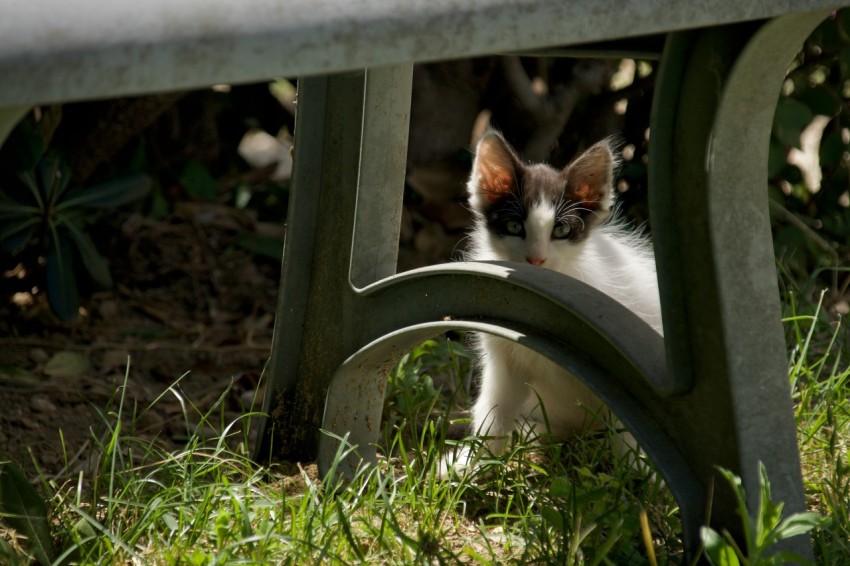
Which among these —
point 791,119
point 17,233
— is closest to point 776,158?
point 791,119

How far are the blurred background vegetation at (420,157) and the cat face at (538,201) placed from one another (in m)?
0.61

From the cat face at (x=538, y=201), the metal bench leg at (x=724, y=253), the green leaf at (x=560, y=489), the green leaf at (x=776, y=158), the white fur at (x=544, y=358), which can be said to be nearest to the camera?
the metal bench leg at (x=724, y=253)

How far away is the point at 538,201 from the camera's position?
271 cm

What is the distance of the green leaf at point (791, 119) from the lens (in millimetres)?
3570

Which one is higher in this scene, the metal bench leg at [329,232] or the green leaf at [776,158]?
the green leaf at [776,158]

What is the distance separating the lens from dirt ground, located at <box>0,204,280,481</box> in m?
2.76

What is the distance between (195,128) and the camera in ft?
14.0

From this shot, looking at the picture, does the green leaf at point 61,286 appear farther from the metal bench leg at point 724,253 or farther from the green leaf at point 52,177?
the metal bench leg at point 724,253

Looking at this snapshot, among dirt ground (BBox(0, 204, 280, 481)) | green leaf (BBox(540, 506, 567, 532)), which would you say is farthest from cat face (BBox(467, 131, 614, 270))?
green leaf (BBox(540, 506, 567, 532))

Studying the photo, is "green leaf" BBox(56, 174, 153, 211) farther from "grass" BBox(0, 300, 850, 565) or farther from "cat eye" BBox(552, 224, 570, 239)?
"cat eye" BBox(552, 224, 570, 239)

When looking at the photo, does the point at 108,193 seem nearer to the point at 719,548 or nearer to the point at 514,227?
the point at 514,227

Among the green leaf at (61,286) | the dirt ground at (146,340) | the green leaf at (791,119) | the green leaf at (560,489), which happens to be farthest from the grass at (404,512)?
the green leaf at (791,119)

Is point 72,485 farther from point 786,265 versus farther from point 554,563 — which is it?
point 786,265

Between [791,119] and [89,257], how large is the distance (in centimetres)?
234
